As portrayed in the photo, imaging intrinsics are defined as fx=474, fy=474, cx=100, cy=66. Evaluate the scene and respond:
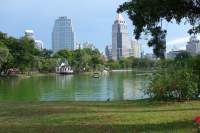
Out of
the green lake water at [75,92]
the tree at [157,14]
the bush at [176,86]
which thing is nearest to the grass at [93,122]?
the tree at [157,14]

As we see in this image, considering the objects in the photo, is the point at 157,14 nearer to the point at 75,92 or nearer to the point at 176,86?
the point at 176,86

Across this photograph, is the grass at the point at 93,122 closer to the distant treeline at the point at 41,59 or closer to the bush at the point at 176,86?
the bush at the point at 176,86

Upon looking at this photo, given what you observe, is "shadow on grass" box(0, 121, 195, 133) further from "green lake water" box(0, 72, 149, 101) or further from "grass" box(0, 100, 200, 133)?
"green lake water" box(0, 72, 149, 101)

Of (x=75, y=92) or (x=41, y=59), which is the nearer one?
(x=75, y=92)

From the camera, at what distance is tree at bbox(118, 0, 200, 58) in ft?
41.9

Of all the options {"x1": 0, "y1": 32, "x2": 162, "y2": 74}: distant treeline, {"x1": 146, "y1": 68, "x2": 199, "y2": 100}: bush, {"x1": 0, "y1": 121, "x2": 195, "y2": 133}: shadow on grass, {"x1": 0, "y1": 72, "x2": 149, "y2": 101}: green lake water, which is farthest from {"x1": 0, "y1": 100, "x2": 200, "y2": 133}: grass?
{"x1": 0, "y1": 32, "x2": 162, "y2": 74}: distant treeline

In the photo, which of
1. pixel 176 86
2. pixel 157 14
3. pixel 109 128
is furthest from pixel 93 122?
pixel 176 86

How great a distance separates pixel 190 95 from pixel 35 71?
11584cm

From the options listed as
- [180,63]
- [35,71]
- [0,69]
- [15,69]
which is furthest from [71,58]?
[180,63]

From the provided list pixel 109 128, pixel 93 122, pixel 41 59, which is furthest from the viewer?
pixel 41 59

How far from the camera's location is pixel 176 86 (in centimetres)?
2034

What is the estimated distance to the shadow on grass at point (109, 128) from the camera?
1048 cm

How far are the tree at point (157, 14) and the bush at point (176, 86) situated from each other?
490 cm

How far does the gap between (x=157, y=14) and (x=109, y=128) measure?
12.6ft
